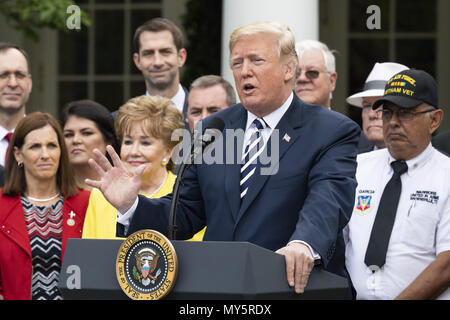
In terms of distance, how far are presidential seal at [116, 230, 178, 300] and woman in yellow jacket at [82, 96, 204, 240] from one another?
1.67 m

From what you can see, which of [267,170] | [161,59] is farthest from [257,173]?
[161,59]

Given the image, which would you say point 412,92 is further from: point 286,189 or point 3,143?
point 3,143

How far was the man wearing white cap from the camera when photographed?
196 inches

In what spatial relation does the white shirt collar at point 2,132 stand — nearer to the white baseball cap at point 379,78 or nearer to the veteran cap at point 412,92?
the white baseball cap at point 379,78

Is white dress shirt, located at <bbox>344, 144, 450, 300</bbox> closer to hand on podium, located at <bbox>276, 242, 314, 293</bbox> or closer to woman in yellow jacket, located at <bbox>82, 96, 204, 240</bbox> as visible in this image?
woman in yellow jacket, located at <bbox>82, 96, 204, 240</bbox>

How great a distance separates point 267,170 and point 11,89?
2608 millimetres

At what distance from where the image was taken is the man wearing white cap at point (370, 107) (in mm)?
4980

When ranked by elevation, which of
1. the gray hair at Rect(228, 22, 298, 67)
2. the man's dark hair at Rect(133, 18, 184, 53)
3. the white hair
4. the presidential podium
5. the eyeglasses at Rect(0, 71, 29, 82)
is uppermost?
the man's dark hair at Rect(133, 18, 184, 53)

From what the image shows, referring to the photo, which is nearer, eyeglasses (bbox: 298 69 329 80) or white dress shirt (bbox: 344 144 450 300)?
white dress shirt (bbox: 344 144 450 300)

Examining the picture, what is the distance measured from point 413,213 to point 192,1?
571cm

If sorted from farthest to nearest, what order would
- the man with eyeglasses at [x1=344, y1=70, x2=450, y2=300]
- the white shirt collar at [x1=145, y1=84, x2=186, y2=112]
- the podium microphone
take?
the white shirt collar at [x1=145, y1=84, x2=186, y2=112] → the man with eyeglasses at [x1=344, y1=70, x2=450, y2=300] → the podium microphone

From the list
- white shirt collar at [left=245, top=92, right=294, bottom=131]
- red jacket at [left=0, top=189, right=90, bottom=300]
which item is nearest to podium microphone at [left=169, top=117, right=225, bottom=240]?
white shirt collar at [left=245, top=92, right=294, bottom=131]

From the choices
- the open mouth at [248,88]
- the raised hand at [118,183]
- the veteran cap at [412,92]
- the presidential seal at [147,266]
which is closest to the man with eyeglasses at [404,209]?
the veteran cap at [412,92]
